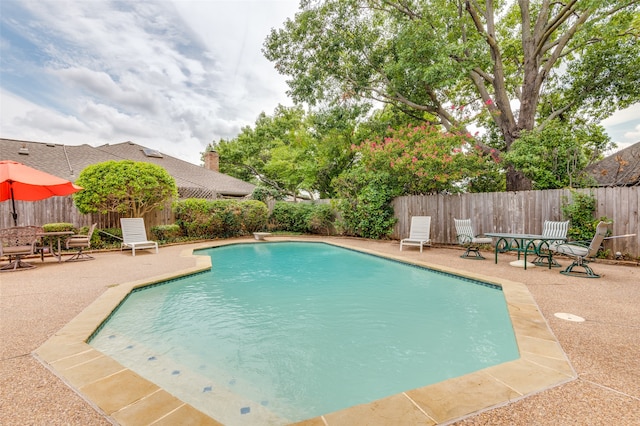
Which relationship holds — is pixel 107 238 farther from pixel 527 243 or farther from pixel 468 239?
pixel 527 243

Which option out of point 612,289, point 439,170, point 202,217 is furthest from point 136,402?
point 202,217

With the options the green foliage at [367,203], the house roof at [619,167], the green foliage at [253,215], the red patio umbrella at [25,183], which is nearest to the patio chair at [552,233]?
the green foliage at [367,203]

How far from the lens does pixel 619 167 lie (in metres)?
10.7

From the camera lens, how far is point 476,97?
1441 centimetres

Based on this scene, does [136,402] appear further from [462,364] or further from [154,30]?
[154,30]

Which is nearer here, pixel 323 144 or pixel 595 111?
pixel 595 111

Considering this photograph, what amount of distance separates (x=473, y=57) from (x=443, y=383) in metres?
11.9

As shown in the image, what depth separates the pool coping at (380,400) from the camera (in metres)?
1.80

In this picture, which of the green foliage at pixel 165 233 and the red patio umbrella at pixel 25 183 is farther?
the green foliage at pixel 165 233

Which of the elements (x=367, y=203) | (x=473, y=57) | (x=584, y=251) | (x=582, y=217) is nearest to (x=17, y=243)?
(x=367, y=203)

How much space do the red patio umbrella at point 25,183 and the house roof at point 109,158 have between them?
3760mm

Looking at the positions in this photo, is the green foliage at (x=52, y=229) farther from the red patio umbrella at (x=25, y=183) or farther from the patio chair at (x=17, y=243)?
the patio chair at (x=17, y=243)

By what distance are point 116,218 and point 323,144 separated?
1109cm

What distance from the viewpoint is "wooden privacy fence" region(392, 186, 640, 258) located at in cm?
687
